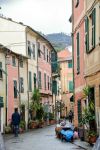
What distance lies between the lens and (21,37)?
5212cm

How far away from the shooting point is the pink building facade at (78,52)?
26453 mm

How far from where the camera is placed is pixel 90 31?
2356 cm

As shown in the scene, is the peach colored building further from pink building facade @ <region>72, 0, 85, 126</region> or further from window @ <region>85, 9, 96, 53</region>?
window @ <region>85, 9, 96, 53</region>

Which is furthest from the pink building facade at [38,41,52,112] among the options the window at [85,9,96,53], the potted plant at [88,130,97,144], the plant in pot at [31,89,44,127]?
the potted plant at [88,130,97,144]

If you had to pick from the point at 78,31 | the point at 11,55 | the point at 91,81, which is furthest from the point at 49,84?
the point at 91,81

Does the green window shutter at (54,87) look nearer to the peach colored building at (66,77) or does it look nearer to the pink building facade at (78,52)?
the peach colored building at (66,77)

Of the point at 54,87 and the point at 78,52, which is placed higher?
the point at 54,87

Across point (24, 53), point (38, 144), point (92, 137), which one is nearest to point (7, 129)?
point (24, 53)

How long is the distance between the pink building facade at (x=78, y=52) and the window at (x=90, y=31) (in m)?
1.63

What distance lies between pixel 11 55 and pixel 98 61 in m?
25.0

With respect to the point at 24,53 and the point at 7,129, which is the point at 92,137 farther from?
the point at 24,53

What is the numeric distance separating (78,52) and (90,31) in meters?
4.42

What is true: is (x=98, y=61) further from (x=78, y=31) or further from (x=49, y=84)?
(x=49, y=84)

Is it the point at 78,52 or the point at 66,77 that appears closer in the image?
the point at 78,52
